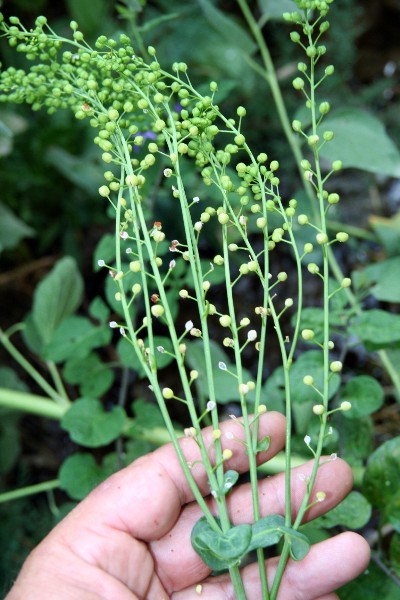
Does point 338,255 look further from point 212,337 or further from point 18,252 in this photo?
point 18,252

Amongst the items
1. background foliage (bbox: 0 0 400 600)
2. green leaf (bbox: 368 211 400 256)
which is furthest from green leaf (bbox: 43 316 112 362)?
green leaf (bbox: 368 211 400 256)

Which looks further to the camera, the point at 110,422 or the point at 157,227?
the point at 110,422

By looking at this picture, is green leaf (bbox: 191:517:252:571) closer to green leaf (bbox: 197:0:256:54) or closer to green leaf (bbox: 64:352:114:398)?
green leaf (bbox: 64:352:114:398)

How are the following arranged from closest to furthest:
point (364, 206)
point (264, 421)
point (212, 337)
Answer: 1. point (264, 421)
2. point (212, 337)
3. point (364, 206)

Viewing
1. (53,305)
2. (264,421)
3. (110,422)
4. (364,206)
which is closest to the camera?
(264,421)

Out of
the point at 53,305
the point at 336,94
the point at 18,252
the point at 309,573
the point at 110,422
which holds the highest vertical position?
the point at 336,94

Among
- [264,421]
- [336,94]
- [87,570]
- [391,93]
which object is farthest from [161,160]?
[391,93]

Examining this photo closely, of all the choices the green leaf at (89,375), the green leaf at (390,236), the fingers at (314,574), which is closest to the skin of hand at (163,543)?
the fingers at (314,574)
